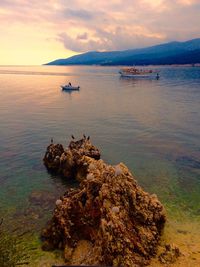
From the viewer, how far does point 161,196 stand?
34688mm

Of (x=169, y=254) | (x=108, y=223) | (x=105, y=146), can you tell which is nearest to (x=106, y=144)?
(x=105, y=146)

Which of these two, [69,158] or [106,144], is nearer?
[69,158]

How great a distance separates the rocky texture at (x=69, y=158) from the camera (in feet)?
131

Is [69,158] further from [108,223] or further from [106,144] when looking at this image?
[108,223]

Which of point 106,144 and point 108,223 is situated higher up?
Result: point 108,223

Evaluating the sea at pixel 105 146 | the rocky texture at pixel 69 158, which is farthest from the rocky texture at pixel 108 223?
the rocky texture at pixel 69 158

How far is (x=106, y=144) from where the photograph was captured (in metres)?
56.0

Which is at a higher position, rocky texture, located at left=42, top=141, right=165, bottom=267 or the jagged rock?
rocky texture, located at left=42, top=141, right=165, bottom=267

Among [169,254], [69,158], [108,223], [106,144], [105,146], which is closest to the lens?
[169,254]

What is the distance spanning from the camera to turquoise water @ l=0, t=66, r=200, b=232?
34.3 metres

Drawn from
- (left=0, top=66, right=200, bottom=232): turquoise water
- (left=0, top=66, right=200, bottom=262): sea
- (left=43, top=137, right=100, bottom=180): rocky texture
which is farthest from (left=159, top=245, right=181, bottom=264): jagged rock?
(left=43, top=137, right=100, bottom=180): rocky texture

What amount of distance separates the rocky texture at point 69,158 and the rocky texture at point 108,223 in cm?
1099

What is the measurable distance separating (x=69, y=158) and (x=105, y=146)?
15.2 m

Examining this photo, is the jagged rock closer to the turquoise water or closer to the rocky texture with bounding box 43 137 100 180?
the turquoise water
